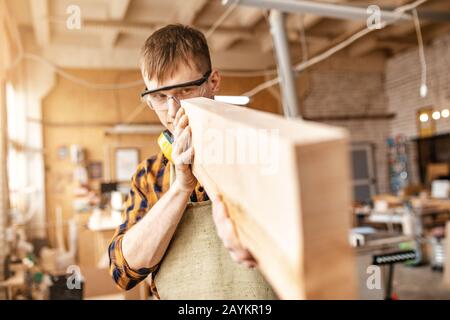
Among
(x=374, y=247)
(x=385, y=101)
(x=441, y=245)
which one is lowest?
(x=441, y=245)

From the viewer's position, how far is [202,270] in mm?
648

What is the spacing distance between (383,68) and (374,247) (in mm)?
6531

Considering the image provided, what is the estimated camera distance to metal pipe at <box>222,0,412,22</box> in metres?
1.50

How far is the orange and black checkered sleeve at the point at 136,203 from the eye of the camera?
2.29ft

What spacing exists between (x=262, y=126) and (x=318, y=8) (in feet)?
4.96

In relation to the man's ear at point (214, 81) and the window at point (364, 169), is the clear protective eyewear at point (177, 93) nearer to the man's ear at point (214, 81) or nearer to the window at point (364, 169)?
the man's ear at point (214, 81)

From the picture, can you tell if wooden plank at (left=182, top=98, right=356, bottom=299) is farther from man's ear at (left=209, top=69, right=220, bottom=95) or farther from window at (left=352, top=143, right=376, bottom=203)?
Result: window at (left=352, top=143, right=376, bottom=203)

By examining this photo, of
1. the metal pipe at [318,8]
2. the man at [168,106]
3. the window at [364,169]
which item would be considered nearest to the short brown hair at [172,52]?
the man at [168,106]

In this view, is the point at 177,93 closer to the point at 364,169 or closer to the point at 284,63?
the point at 284,63

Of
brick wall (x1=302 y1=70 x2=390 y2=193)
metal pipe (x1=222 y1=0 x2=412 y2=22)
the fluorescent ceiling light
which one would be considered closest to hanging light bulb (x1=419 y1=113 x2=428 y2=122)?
brick wall (x1=302 y1=70 x2=390 y2=193)

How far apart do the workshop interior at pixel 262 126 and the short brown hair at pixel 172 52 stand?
77 mm

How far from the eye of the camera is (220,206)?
18.6 inches
